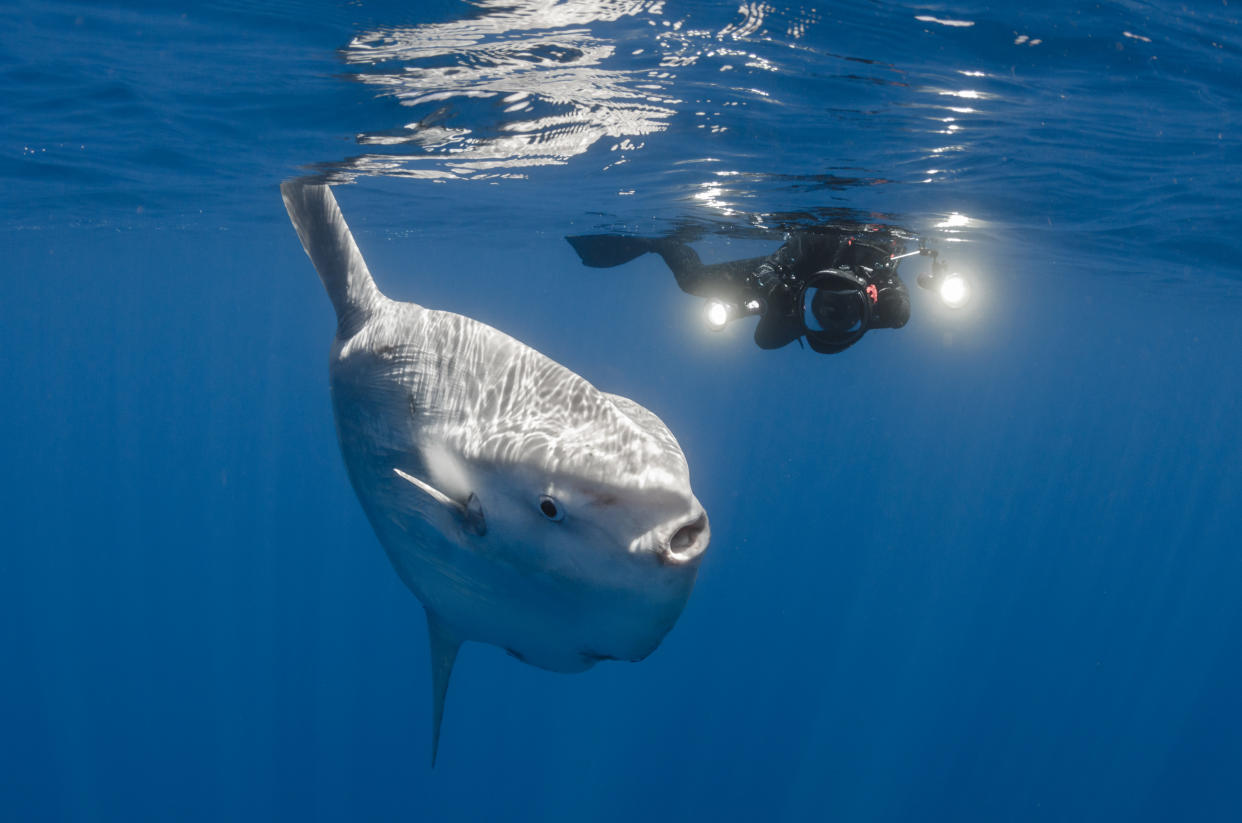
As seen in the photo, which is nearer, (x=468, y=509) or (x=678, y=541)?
(x=678, y=541)

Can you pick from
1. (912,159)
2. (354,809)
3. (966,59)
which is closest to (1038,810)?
(354,809)

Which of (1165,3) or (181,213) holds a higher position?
(1165,3)

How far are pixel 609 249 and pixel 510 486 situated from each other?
7.98 m

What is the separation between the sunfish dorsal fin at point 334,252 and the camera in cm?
339

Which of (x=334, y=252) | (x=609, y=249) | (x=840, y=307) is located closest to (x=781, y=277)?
(x=840, y=307)

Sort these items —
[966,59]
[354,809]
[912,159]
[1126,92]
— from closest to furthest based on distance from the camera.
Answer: [966,59], [1126,92], [912,159], [354,809]

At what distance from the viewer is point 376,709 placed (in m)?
28.9

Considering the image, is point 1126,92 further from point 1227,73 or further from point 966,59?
point 966,59

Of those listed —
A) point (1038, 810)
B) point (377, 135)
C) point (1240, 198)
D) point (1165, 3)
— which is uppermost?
point (1165, 3)

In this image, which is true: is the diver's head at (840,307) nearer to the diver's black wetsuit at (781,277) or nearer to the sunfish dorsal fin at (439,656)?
the diver's black wetsuit at (781,277)

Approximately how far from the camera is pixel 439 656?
378 centimetres

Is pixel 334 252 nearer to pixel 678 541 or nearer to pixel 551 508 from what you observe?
pixel 551 508

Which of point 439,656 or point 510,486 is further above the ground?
point 510,486

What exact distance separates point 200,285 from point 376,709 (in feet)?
94.0
